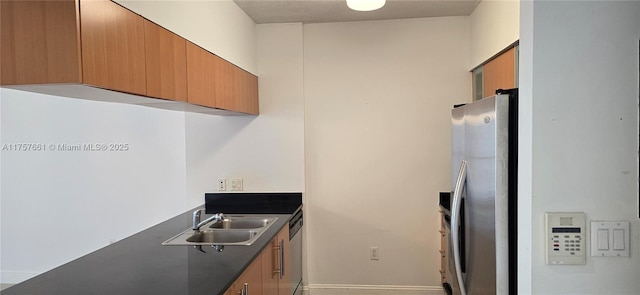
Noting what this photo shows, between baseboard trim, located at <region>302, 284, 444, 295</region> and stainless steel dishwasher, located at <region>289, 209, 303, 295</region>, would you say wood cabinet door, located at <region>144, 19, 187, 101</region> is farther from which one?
baseboard trim, located at <region>302, 284, 444, 295</region>

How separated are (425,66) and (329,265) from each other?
193 centimetres

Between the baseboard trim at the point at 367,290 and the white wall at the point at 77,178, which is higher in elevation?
the white wall at the point at 77,178

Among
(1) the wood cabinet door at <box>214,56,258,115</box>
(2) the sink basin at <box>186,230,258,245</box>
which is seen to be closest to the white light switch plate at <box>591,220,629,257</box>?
(2) the sink basin at <box>186,230,258,245</box>

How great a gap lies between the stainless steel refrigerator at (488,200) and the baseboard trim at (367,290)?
1.71 metres

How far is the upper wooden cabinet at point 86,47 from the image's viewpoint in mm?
1309

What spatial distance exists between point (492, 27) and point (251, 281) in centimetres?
221

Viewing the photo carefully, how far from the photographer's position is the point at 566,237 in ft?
3.81

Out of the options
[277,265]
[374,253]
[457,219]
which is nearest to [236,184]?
[277,265]

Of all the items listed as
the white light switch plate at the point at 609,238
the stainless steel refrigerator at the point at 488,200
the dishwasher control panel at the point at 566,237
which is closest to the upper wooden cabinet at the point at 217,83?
the stainless steel refrigerator at the point at 488,200

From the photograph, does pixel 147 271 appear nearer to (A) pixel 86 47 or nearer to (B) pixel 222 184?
(A) pixel 86 47

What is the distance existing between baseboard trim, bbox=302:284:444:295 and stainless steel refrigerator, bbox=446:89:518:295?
171 centimetres

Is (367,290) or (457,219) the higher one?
(457,219)

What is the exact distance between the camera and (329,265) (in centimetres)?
364

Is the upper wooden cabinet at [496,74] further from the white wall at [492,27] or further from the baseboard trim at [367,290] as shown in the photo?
the baseboard trim at [367,290]
